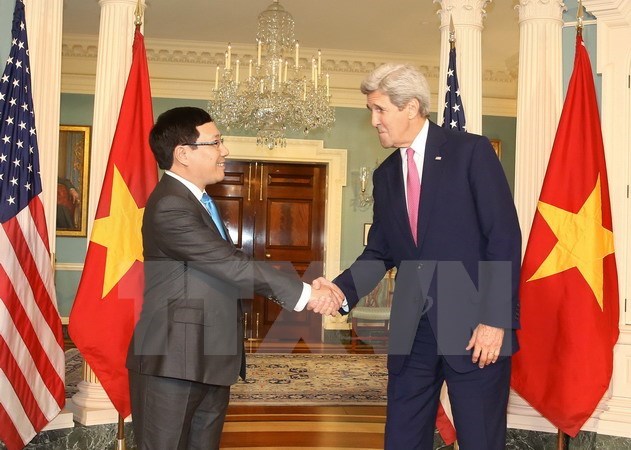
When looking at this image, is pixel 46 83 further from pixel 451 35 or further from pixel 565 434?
pixel 565 434

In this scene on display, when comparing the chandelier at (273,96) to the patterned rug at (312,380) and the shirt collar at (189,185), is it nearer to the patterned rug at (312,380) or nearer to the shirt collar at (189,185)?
the patterned rug at (312,380)

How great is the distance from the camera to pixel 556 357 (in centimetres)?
392

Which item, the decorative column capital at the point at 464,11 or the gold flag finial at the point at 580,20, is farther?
the decorative column capital at the point at 464,11

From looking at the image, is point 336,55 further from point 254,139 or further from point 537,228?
point 537,228

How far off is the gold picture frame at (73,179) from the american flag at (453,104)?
5.79m

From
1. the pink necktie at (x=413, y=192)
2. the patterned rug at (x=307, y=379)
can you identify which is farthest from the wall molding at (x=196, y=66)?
the pink necktie at (x=413, y=192)

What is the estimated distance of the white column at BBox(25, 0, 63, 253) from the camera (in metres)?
3.97

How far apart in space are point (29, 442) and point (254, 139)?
5.83m

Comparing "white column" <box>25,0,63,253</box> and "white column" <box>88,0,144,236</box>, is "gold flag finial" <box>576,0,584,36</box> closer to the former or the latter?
"white column" <box>88,0,144,236</box>

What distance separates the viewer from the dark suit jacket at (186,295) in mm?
2461

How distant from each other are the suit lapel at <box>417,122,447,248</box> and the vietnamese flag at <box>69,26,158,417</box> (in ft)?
6.01

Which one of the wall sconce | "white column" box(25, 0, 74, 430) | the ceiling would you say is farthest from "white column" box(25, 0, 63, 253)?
the wall sconce

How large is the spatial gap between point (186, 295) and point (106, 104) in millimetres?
2112

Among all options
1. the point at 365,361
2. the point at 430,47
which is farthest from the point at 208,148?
the point at 430,47
